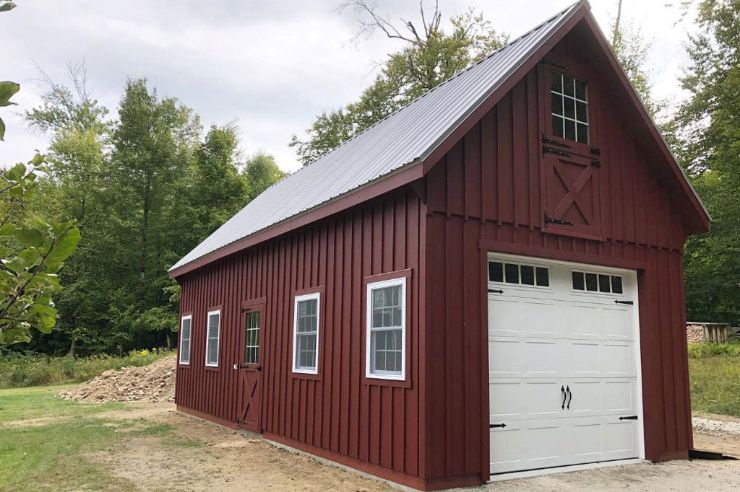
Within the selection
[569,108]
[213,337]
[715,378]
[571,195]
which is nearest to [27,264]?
[571,195]

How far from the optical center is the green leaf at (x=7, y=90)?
1.30 metres

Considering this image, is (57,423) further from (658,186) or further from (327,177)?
(658,186)

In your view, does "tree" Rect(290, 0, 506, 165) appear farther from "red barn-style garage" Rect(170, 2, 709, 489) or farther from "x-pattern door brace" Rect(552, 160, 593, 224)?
"x-pattern door brace" Rect(552, 160, 593, 224)

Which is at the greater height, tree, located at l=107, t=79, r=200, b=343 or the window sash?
tree, located at l=107, t=79, r=200, b=343

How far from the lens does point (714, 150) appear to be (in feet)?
78.2

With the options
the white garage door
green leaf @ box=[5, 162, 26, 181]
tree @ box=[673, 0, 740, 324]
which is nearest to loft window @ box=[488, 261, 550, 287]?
the white garage door

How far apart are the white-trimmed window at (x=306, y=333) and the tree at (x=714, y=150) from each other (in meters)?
17.6

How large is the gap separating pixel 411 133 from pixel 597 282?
3001 millimetres

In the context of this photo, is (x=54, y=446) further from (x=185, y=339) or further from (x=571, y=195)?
(x=571, y=195)

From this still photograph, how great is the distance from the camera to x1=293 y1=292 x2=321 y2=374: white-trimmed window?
8148 millimetres

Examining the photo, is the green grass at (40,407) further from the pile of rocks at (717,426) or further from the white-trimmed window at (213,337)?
the pile of rocks at (717,426)

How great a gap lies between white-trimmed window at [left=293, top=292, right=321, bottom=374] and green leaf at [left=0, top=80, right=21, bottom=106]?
22.5ft

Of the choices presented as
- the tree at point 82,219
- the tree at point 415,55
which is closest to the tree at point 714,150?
the tree at point 415,55

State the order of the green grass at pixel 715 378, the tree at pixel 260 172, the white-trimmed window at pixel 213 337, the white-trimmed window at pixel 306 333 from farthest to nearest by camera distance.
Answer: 1. the tree at pixel 260 172
2. the green grass at pixel 715 378
3. the white-trimmed window at pixel 213 337
4. the white-trimmed window at pixel 306 333
